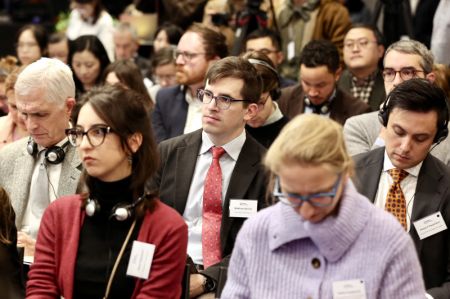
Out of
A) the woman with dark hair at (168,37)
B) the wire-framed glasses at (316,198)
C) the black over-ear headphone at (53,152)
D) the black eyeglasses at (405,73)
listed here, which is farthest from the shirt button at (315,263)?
the woman with dark hair at (168,37)

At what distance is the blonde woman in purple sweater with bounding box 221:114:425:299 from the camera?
235 centimetres

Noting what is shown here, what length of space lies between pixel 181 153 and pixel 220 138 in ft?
0.67

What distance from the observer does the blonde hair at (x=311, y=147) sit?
233cm

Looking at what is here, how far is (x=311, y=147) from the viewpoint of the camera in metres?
2.33

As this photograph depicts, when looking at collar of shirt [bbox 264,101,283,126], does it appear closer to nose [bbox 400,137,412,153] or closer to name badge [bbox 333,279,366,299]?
nose [bbox 400,137,412,153]

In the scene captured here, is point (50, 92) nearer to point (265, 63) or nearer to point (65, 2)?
point (265, 63)

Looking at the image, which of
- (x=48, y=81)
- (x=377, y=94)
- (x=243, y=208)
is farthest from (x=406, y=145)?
(x=377, y=94)

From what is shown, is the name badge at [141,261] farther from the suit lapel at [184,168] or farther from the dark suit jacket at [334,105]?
the dark suit jacket at [334,105]

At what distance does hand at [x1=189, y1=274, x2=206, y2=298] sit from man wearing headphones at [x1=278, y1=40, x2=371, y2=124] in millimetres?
2240

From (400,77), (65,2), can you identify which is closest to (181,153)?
(400,77)

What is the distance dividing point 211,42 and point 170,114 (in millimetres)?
532

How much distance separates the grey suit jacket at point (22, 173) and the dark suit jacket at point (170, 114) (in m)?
1.70

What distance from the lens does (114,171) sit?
114 inches

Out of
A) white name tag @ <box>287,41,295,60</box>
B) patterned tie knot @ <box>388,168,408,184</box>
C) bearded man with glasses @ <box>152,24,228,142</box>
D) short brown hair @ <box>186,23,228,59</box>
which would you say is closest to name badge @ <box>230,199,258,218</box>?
patterned tie knot @ <box>388,168,408,184</box>
